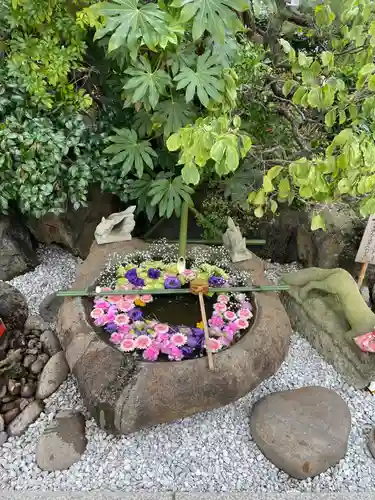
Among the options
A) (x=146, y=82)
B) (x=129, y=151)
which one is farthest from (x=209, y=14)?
(x=129, y=151)

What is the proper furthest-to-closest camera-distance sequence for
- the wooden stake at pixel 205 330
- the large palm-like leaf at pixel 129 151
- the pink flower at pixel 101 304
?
the large palm-like leaf at pixel 129 151
the pink flower at pixel 101 304
the wooden stake at pixel 205 330

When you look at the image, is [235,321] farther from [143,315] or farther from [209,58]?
[209,58]

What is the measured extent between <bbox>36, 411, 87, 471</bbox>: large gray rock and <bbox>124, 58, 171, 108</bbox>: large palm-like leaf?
1.99 metres

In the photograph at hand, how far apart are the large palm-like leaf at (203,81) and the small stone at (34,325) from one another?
75.2 inches

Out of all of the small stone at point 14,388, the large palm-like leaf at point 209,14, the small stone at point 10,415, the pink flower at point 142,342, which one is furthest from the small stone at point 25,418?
the large palm-like leaf at point 209,14

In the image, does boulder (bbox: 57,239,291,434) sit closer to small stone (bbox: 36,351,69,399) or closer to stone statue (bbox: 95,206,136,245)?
small stone (bbox: 36,351,69,399)

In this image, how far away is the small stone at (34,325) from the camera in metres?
3.24

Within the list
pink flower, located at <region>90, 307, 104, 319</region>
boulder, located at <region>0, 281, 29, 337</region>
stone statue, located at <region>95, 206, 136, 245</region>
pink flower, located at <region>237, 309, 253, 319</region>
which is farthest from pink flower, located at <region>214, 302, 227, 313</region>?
boulder, located at <region>0, 281, 29, 337</region>

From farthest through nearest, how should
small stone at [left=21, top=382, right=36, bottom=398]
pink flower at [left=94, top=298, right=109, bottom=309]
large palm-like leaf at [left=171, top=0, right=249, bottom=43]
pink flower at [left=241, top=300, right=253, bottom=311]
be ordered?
pink flower at [left=241, top=300, right=253, bottom=311], pink flower at [left=94, top=298, right=109, bottom=309], small stone at [left=21, top=382, right=36, bottom=398], large palm-like leaf at [left=171, top=0, right=249, bottom=43]

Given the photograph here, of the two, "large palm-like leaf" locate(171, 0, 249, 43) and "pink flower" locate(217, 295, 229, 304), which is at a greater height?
"large palm-like leaf" locate(171, 0, 249, 43)

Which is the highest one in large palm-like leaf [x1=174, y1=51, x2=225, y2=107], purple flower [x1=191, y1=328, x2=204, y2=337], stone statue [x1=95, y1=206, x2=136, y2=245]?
large palm-like leaf [x1=174, y1=51, x2=225, y2=107]

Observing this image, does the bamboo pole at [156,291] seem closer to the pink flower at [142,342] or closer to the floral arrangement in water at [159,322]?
the floral arrangement in water at [159,322]

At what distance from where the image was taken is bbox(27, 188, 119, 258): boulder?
4004mm

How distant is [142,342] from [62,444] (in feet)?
2.31
